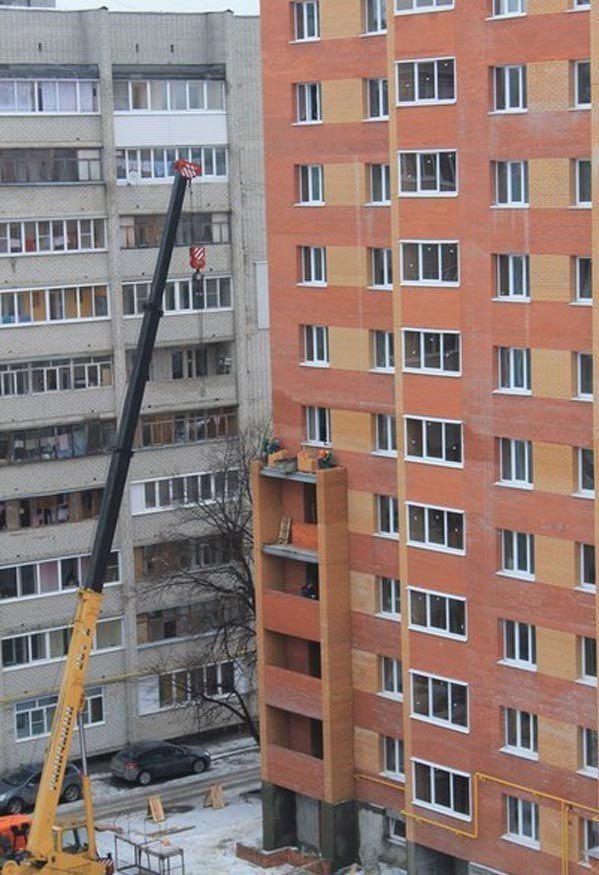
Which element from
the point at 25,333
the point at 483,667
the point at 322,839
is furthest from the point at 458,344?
the point at 25,333

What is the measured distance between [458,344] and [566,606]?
23.6 ft

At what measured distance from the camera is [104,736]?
75812mm

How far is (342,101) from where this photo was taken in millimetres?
59969

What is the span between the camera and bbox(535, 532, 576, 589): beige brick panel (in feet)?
180

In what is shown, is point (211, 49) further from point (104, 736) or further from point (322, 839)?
point (322, 839)

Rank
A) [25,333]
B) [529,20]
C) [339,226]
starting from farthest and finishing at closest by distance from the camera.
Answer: [25,333] → [339,226] → [529,20]

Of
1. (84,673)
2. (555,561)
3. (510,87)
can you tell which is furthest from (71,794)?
(510,87)

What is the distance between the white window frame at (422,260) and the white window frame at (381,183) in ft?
7.62

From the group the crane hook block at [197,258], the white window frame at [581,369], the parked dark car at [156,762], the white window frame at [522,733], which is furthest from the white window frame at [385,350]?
the parked dark car at [156,762]

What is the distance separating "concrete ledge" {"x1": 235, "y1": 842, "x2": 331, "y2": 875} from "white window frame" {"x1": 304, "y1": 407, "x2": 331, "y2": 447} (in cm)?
1144

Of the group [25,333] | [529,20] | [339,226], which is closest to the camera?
[529,20]

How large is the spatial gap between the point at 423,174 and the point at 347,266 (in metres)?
4.47

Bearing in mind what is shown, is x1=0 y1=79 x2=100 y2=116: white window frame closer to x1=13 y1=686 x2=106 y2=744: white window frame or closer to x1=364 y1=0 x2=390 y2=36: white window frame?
x1=364 y1=0 x2=390 y2=36: white window frame

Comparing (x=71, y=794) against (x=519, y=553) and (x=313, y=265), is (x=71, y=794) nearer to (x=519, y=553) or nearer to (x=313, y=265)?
(x=313, y=265)
